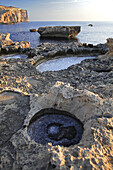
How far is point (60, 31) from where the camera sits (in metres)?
48.8

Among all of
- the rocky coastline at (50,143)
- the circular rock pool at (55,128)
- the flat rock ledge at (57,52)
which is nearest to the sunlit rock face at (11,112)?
the rocky coastline at (50,143)

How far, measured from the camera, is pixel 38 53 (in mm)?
20281

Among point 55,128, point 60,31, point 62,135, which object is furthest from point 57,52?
point 60,31

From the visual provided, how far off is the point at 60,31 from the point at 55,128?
161 ft

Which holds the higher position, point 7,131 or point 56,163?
point 56,163

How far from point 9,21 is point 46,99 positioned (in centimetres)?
14531

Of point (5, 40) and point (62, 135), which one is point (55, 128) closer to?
point (62, 135)

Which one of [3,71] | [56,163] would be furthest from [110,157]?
[3,71]

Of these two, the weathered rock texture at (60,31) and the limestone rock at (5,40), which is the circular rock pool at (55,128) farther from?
the weathered rock texture at (60,31)

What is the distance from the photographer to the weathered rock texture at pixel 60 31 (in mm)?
48256

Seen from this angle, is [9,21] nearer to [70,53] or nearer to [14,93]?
[70,53]

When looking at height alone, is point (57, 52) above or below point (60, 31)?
below

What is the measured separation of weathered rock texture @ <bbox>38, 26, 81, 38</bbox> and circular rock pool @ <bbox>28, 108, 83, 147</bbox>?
47649 mm

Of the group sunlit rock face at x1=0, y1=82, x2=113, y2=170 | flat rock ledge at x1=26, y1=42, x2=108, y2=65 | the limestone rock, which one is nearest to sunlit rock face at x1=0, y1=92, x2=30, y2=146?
sunlit rock face at x1=0, y1=82, x2=113, y2=170
